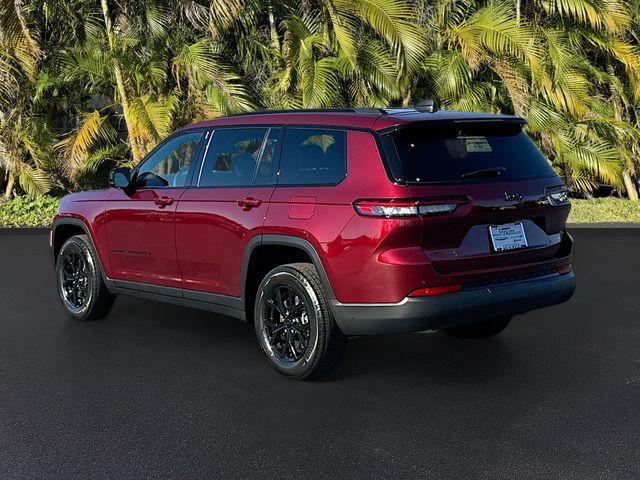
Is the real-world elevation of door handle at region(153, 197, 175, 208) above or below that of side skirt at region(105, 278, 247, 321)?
above

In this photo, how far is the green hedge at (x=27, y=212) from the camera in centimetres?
1747

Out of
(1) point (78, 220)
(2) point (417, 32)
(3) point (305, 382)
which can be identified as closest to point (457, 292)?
(3) point (305, 382)

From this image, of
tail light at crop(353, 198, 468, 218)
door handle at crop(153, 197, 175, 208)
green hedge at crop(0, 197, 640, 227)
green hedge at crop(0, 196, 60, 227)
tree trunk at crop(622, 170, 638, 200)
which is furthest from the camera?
tree trunk at crop(622, 170, 638, 200)

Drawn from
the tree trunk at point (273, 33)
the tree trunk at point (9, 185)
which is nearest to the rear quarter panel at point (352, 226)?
the tree trunk at point (273, 33)

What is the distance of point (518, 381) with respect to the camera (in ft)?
18.8

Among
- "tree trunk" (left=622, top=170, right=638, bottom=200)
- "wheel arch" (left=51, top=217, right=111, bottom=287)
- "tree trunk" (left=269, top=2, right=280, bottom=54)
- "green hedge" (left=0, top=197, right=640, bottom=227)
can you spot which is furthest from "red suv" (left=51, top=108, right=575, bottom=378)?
"tree trunk" (left=622, top=170, right=638, bottom=200)

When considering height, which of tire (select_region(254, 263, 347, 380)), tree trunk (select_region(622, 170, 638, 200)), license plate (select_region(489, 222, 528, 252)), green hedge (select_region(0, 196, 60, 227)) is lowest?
tree trunk (select_region(622, 170, 638, 200))

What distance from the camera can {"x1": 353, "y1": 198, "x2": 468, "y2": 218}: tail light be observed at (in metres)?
5.20

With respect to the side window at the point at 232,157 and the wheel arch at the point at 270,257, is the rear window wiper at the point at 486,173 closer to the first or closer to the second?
the wheel arch at the point at 270,257

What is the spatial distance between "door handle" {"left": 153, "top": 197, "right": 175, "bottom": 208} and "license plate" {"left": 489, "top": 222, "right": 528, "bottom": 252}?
A: 2.59 meters

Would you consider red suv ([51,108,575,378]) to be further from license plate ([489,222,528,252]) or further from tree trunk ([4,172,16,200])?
tree trunk ([4,172,16,200])

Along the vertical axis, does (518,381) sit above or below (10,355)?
below

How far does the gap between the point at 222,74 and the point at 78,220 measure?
29.0 feet

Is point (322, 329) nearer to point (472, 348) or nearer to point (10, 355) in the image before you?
point (472, 348)
